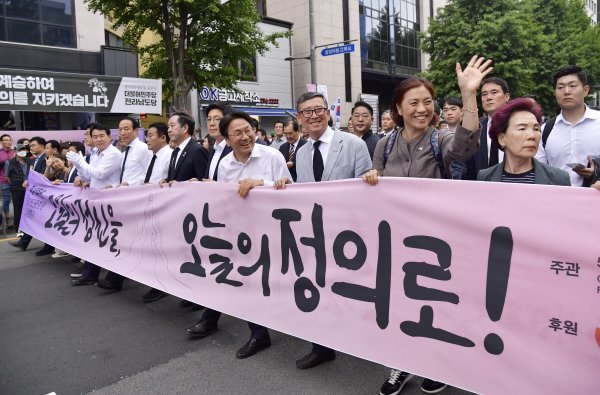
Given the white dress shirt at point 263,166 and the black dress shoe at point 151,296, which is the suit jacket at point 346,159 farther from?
the black dress shoe at point 151,296

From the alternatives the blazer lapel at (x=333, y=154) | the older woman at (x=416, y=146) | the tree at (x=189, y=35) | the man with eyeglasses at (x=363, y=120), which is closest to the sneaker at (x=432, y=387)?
the older woman at (x=416, y=146)

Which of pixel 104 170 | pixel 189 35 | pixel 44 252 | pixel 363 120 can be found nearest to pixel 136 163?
pixel 104 170

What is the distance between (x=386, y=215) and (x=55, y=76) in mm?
8730

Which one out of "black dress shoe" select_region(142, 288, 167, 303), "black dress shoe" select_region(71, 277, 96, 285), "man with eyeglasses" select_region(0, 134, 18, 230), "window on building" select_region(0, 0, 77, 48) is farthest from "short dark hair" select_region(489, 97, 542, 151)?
"window on building" select_region(0, 0, 77, 48)

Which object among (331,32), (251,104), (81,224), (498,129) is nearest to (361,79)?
(331,32)

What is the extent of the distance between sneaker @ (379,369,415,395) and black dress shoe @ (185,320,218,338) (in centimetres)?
155

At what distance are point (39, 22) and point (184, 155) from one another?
46.9 ft

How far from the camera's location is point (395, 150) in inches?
113

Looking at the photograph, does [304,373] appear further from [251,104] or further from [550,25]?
[550,25]

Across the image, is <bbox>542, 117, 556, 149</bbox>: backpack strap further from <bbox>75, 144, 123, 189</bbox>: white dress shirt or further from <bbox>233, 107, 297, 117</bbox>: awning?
<bbox>233, 107, 297, 117</bbox>: awning

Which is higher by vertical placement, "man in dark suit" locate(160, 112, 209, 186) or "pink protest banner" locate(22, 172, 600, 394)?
"man in dark suit" locate(160, 112, 209, 186)

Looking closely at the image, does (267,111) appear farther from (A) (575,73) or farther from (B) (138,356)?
(B) (138,356)

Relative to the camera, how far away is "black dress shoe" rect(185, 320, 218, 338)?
11.9ft

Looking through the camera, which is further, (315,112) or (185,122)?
(185,122)
